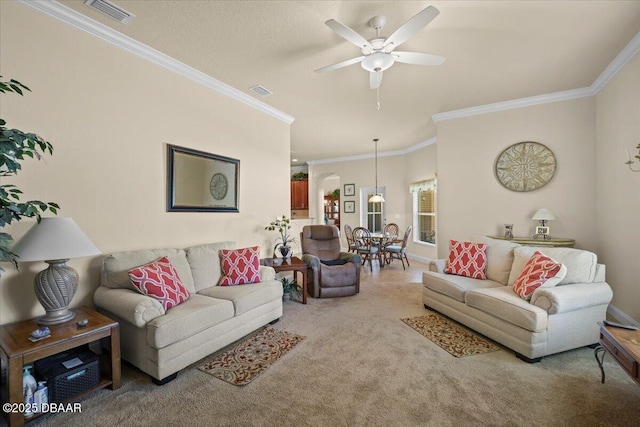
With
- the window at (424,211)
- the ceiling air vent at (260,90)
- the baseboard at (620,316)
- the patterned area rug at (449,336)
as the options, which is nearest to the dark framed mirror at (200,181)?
the ceiling air vent at (260,90)

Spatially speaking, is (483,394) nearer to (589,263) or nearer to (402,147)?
(589,263)

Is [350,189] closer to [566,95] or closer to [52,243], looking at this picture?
[566,95]

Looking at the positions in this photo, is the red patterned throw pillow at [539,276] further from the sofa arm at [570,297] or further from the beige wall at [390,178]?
the beige wall at [390,178]

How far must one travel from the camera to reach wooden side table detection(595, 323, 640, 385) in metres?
1.53

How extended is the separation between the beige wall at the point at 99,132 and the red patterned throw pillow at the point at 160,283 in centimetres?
54

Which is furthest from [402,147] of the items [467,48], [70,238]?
[70,238]

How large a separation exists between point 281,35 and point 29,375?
315 cm

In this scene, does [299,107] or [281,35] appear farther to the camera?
[299,107]

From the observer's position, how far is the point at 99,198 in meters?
2.50

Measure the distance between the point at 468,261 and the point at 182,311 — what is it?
10.5 ft

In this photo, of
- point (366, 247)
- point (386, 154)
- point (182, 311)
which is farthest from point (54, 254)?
point (386, 154)

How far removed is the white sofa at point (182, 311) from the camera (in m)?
2.03

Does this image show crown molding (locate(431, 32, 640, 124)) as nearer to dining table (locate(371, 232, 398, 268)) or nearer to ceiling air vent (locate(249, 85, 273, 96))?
dining table (locate(371, 232, 398, 268))

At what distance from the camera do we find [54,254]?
184cm
